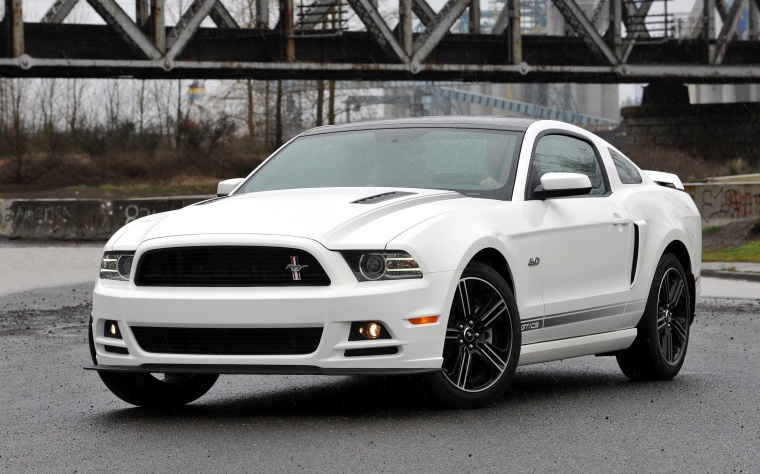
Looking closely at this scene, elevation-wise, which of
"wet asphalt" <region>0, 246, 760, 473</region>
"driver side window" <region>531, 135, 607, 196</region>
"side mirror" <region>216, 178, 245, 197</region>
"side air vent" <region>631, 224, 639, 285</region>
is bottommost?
"wet asphalt" <region>0, 246, 760, 473</region>

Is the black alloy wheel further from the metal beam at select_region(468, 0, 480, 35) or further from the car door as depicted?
the metal beam at select_region(468, 0, 480, 35)

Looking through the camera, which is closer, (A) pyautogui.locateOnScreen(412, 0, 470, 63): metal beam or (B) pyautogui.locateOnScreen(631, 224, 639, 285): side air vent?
(B) pyautogui.locateOnScreen(631, 224, 639, 285): side air vent

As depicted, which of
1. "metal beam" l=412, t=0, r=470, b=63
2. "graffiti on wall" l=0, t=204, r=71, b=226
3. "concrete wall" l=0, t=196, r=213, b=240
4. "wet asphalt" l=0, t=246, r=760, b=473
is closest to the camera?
"wet asphalt" l=0, t=246, r=760, b=473

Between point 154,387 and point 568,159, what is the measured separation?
2.92 m

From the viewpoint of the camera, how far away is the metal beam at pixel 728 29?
45812 millimetres

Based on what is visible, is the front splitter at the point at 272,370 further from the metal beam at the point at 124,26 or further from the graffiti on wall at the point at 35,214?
the graffiti on wall at the point at 35,214

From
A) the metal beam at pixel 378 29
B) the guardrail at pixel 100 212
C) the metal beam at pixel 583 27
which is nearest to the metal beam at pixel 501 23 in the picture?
the metal beam at pixel 583 27

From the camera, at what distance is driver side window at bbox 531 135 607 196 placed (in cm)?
840

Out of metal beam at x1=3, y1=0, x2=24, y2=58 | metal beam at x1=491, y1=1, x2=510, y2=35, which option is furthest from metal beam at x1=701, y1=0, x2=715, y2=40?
metal beam at x1=3, y1=0, x2=24, y2=58

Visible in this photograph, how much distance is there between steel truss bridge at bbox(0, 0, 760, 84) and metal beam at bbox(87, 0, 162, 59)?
1.4 inches

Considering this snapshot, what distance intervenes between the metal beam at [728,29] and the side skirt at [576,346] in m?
38.7

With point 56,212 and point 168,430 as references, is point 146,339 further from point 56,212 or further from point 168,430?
point 56,212

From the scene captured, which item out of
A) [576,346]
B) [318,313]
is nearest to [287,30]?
[576,346]

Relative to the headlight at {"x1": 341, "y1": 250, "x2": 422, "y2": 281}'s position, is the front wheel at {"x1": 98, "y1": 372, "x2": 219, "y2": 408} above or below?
below
